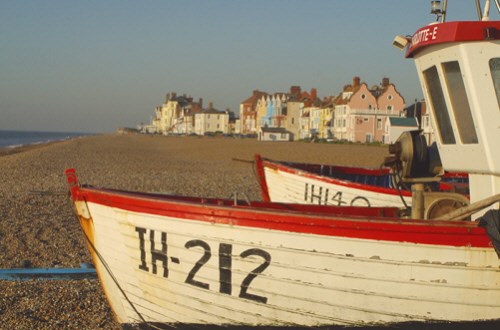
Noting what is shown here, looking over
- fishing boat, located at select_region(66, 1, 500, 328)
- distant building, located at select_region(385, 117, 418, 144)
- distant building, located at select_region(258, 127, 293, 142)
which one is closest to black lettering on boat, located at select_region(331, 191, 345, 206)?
fishing boat, located at select_region(66, 1, 500, 328)

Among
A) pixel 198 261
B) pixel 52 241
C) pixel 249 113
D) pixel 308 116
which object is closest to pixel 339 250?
pixel 198 261

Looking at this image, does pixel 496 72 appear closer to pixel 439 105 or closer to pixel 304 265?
pixel 439 105

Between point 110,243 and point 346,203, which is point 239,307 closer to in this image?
point 110,243

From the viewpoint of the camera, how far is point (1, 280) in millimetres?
8398

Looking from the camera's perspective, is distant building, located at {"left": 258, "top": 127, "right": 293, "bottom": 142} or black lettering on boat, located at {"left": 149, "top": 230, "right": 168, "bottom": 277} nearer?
black lettering on boat, located at {"left": 149, "top": 230, "right": 168, "bottom": 277}

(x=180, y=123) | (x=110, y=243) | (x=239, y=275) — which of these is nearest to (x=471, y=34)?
(x=239, y=275)

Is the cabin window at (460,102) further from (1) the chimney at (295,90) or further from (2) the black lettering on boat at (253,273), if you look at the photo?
(1) the chimney at (295,90)

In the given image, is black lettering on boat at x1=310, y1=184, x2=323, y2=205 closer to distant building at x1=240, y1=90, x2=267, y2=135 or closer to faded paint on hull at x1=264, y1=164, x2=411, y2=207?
faded paint on hull at x1=264, y1=164, x2=411, y2=207

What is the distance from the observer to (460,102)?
6.21 m

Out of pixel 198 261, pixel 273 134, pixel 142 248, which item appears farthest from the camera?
pixel 273 134

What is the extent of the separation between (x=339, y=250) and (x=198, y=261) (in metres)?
1.30

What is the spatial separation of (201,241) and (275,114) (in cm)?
11461

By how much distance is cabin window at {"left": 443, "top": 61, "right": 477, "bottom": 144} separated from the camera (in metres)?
6.14

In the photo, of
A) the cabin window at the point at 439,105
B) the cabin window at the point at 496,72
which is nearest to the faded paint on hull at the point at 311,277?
the cabin window at the point at 439,105
